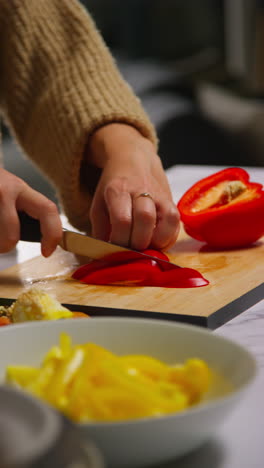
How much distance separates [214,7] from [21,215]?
13.7 feet

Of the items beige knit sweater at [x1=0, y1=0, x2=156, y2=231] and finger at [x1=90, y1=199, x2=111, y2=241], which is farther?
beige knit sweater at [x1=0, y1=0, x2=156, y2=231]

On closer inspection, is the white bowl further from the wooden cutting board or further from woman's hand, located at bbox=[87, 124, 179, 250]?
woman's hand, located at bbox=[87, 124, 179, 250]

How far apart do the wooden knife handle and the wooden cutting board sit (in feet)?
0.24

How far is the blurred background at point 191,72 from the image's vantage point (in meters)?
4.86

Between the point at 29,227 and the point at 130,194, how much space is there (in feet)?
0.66

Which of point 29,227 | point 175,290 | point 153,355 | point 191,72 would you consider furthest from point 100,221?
point 191,72

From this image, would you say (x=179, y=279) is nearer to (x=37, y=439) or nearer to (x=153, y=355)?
(x=153, y=355)

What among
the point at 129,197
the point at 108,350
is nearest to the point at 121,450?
the point at 108,350

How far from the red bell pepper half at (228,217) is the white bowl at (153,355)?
2.38 feet

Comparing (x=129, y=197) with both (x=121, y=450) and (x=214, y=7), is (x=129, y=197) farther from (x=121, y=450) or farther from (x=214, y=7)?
(x=214, y=7)

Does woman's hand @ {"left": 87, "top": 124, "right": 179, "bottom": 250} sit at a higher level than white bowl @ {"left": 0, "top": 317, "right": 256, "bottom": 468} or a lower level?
lower

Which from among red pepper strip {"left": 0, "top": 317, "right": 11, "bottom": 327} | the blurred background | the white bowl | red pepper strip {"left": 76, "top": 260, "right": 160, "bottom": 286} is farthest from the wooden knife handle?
the blurred background

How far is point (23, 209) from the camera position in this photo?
51.0 inches

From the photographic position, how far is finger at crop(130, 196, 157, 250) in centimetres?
136
